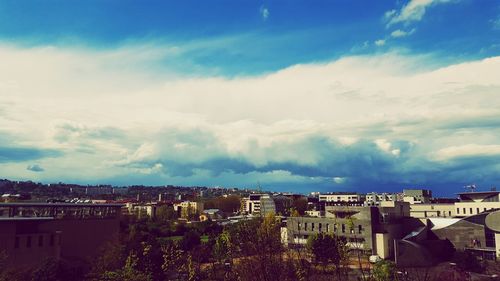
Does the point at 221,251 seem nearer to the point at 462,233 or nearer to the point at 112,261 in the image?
the point at 112,261

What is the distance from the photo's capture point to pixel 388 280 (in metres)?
30.7

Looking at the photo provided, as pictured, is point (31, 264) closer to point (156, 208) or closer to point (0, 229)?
point (0, 229)

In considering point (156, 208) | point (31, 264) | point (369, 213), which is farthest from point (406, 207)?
point (156, 208)

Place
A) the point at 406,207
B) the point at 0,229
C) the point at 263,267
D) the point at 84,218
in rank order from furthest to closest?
the point at 406,207 < the point at 84,218 < the point at 0,229 < the point at 263,267

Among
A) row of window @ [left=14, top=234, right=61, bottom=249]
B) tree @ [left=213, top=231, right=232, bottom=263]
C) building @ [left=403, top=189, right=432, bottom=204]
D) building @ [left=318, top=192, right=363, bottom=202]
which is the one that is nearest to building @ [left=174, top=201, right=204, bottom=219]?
building @ [left=318, top=192, right=363, bottom=202]

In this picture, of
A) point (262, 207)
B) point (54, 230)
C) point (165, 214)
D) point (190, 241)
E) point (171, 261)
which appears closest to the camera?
point (262, 207)

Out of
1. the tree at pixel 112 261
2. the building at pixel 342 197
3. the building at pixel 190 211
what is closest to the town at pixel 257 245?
the tree at pixel 112 261

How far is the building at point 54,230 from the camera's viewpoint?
1593 inches

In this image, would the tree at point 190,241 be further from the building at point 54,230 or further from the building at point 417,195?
the building at point 417,195

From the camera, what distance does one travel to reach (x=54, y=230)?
46000 mm

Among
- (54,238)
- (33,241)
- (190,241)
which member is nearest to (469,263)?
(190,241)

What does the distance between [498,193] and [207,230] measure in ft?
195

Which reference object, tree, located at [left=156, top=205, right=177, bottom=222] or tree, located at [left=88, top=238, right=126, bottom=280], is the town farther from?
tree, located at [left=156, top=205, right=177, bottom=222]

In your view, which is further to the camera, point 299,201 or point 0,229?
point 299,201
